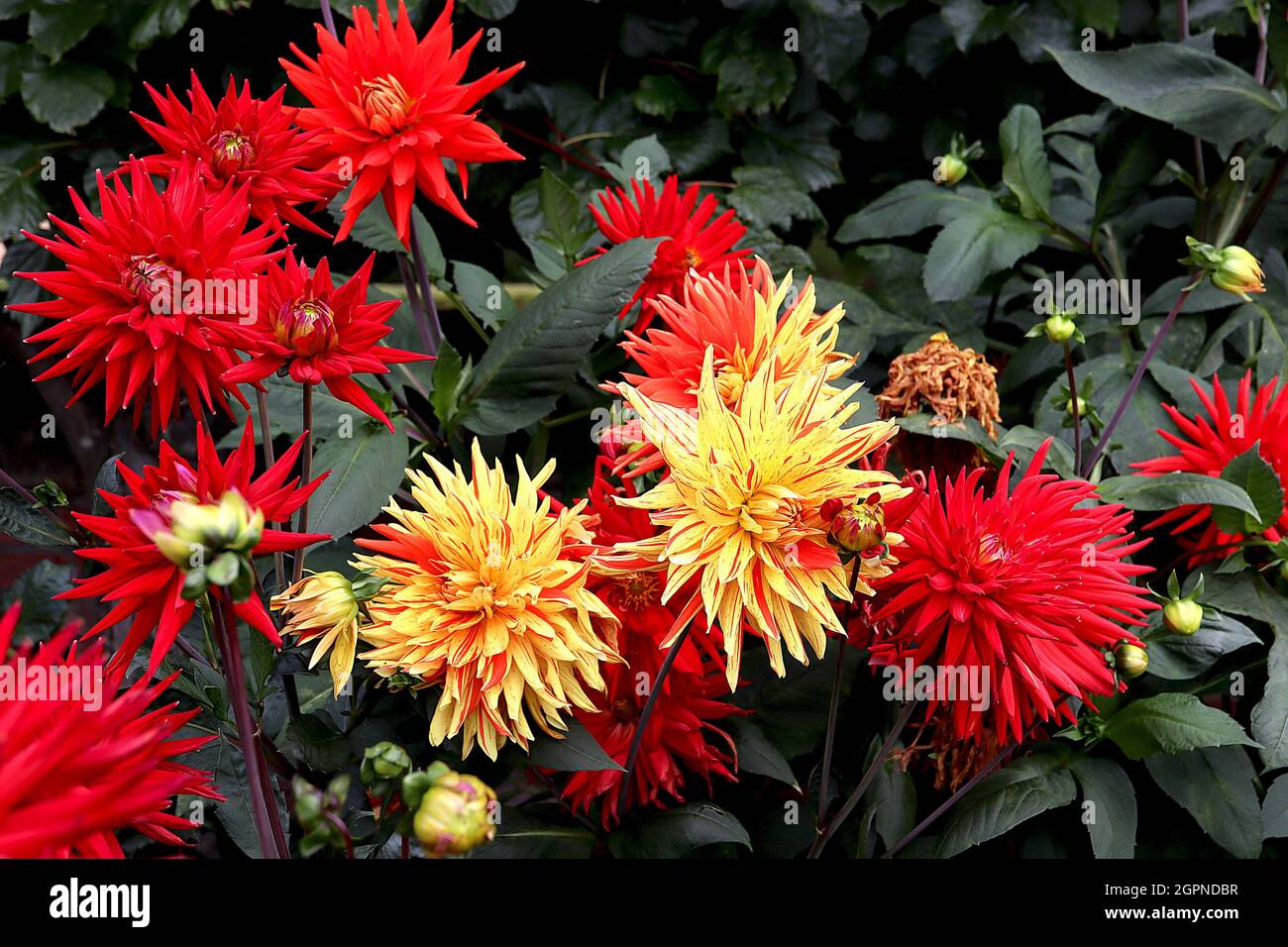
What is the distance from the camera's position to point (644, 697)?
638 mm

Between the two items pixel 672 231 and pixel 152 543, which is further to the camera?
pixel 672 231

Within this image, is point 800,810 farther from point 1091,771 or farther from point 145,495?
point 145,495

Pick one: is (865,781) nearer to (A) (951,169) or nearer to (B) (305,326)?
(B) (305,326)

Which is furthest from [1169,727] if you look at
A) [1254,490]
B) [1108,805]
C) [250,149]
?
[250,149]

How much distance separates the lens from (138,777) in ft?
1.28

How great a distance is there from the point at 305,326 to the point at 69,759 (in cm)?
24

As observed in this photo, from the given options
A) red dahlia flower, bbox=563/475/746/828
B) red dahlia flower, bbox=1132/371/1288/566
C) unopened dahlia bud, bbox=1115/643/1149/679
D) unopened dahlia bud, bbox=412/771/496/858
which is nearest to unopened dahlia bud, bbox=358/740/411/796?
unopened dahlia bud, bbox=412/771/496/858

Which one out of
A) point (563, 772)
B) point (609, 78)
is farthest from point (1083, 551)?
point (609, 78)

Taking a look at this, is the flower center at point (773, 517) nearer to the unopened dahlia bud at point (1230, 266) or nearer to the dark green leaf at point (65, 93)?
the unopened dahlia bud at point (1230, 266)

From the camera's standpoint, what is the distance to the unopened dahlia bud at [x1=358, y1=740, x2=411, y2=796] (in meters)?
0.45

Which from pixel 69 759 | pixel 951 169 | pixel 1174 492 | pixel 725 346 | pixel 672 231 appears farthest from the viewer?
pixel 951 169

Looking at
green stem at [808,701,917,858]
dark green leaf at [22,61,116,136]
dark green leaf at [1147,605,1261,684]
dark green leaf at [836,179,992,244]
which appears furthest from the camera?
dark green leaf at [22,61,116,136]

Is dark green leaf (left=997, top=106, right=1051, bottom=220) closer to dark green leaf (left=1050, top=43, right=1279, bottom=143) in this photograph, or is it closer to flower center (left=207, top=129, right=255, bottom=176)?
dark green leaf (left=1050, top=43, right=1279, bottom=143)
